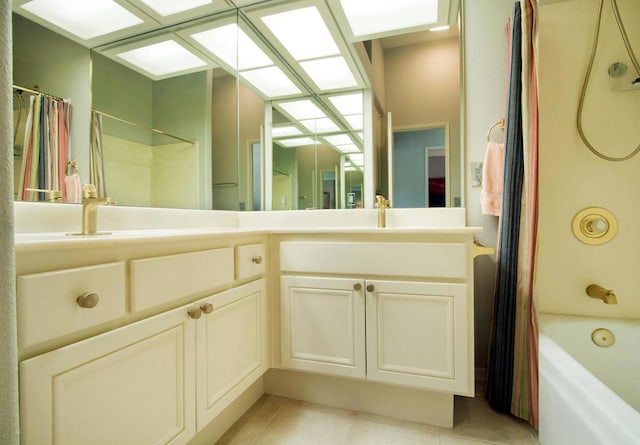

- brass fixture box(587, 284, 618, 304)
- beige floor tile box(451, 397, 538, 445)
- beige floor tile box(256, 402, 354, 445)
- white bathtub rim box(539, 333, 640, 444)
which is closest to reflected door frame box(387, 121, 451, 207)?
brass fixture box(587, 284, 618, 304)

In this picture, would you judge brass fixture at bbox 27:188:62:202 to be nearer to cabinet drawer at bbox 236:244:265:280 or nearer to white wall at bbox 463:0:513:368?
cabinet drawer at bbox 236:244:265:280

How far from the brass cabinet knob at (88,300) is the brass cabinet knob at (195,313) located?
0.30 meters

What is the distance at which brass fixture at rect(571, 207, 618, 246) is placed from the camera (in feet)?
4.67

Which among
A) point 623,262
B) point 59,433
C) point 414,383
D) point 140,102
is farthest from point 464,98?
point 59,433

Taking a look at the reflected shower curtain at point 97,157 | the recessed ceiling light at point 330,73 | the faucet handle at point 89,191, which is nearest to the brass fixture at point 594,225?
the recessed ceiling light at point 330,73

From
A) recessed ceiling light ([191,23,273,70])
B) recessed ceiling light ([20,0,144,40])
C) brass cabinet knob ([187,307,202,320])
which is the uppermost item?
recessed ceiling light ([191,23,273,70])

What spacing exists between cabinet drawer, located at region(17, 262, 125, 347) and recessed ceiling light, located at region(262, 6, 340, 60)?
5.49ft

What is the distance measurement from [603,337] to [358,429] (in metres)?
1.08

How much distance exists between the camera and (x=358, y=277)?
1.28 meters

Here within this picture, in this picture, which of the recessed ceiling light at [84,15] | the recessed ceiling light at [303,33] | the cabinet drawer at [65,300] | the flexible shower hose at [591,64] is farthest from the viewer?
the recessed ceiling light at [303,33]

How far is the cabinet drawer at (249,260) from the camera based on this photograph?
3.91 ft

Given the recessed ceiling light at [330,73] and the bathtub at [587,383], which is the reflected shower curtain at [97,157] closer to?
the recessed ceiling light at [330,73]

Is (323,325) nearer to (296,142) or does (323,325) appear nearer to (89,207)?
(89,207)

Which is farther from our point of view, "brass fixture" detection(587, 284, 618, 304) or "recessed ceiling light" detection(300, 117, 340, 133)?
"recessed ceiling light" detection(300, 117, 340, 133)
